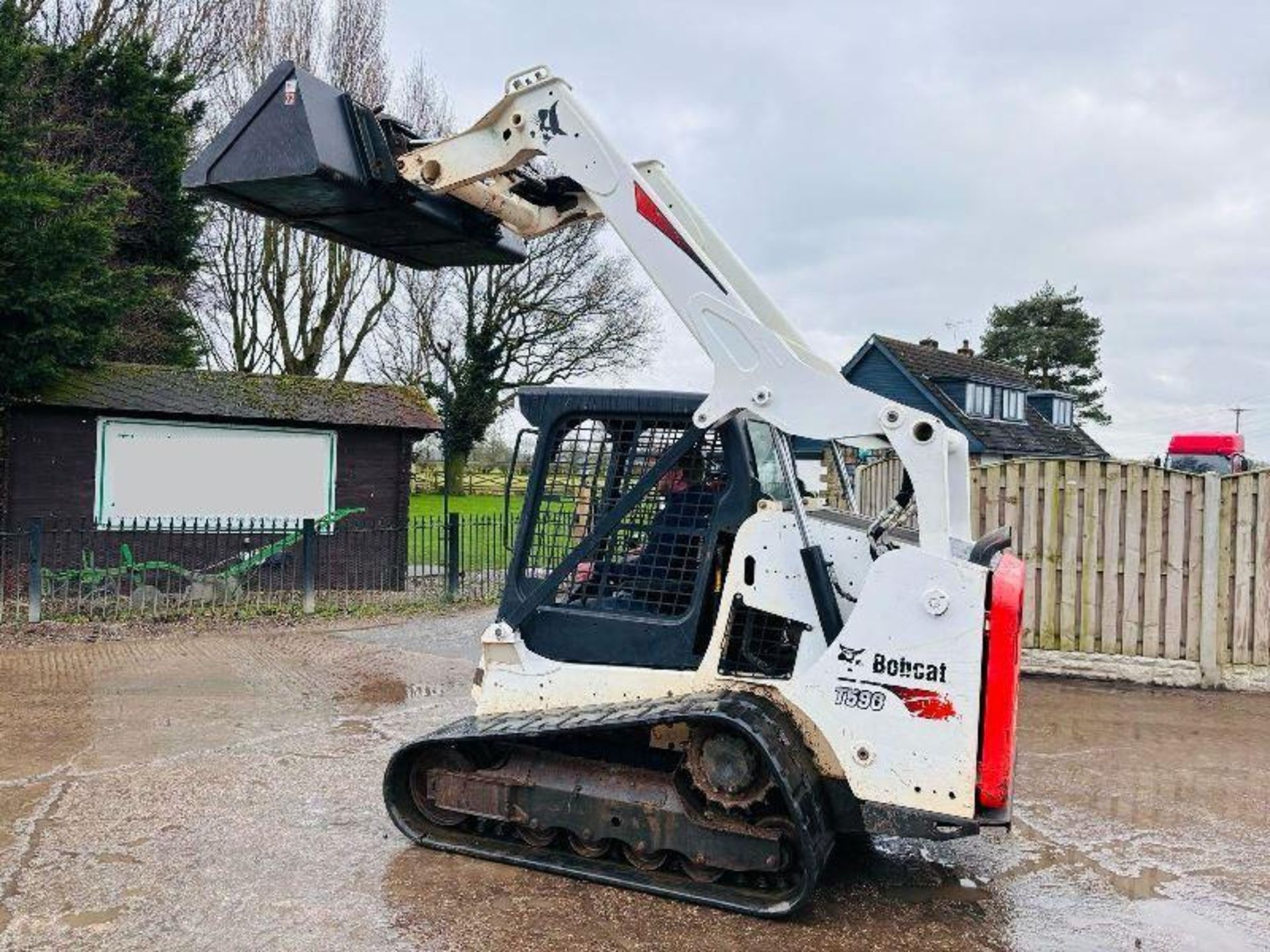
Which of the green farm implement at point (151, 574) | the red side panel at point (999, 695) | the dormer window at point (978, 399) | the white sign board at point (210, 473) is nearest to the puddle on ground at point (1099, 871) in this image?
the red side panel at point (999, 695)

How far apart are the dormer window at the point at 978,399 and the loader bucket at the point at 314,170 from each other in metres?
31.6

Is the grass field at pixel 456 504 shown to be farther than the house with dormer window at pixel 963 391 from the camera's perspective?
No

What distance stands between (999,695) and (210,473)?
11442 mm

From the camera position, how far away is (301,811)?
17.3ft

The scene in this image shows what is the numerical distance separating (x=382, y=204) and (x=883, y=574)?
2.86 meters

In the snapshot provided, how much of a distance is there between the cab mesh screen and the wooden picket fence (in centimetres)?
546

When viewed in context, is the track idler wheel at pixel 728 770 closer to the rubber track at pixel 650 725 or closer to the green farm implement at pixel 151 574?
the rubber track at pixel 650 725

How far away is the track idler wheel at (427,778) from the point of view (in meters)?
4.72

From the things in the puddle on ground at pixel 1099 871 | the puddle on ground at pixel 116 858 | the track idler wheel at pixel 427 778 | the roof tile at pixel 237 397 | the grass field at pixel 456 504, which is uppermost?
the roof tile at pixel 237 397

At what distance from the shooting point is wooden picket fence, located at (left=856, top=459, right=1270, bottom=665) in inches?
331

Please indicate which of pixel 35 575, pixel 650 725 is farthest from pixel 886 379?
pixel 650 725

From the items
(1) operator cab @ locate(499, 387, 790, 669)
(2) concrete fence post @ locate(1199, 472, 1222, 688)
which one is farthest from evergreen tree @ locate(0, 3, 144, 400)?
(2) concrete fence post @ locate(1199, 472, 1222, 688)

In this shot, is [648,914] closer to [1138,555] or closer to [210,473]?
[1138,555]

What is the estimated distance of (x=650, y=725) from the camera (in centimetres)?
418
